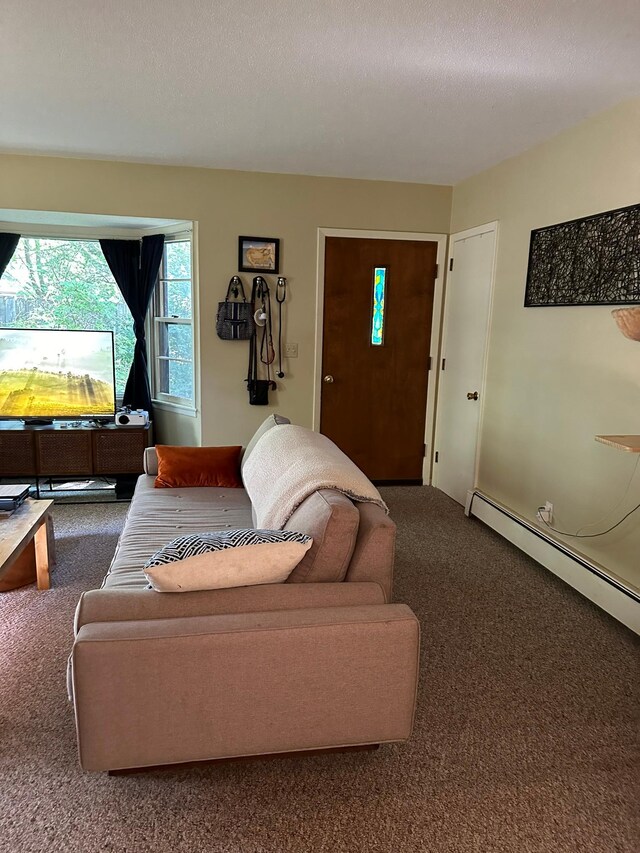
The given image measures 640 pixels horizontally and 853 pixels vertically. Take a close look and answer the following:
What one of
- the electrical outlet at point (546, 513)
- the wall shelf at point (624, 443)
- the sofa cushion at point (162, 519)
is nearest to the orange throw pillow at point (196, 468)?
the sofa cushion at point (162, 519)

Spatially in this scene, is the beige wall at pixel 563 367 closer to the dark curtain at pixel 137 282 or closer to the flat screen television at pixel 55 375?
the dark curtain at pixel 137 282

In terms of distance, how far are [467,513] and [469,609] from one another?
54.7 inches

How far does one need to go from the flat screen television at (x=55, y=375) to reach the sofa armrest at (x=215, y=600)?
9.84ft

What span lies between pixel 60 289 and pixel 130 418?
4.38ft

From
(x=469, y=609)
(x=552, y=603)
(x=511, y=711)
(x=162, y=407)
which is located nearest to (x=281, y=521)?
(x=511, y=711)

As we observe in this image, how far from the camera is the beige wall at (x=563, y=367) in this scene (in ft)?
9.30

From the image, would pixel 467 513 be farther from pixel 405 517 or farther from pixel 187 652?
pixel 187 652

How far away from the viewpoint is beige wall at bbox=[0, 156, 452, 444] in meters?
4.14

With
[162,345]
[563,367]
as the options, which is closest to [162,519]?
[563,367]

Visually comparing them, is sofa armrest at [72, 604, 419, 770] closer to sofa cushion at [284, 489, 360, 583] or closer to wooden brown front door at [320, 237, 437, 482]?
sofa cushion at [284, 489, 360, 583]

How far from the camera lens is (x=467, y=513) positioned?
13.8 ft

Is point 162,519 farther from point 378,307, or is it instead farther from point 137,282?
point 137,282

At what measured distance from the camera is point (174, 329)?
4867 millimetres

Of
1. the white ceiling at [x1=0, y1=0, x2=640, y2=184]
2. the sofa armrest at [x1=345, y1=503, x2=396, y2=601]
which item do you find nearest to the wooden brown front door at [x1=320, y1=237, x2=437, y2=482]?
the white ceiling at [x1=0, y1=0, x2=640, y2=184]
